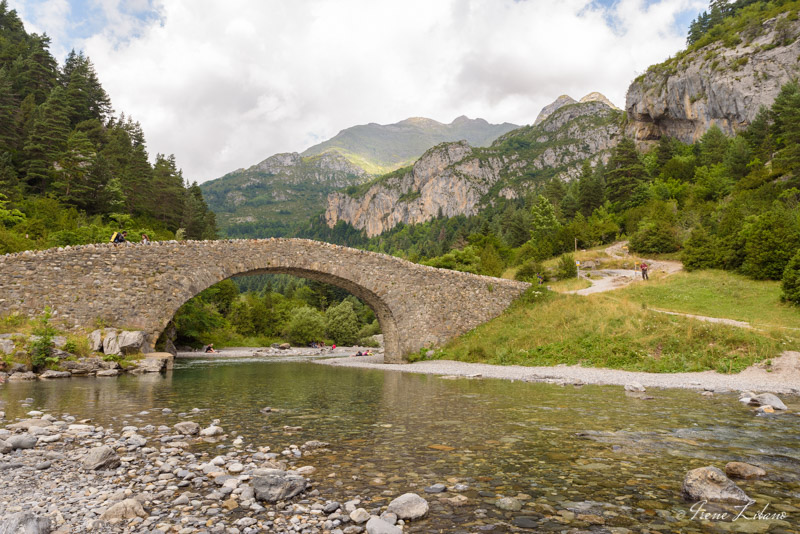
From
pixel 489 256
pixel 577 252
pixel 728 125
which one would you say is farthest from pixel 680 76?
pixel 489 256

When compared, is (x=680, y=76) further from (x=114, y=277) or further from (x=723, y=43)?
(x=114, y=277)

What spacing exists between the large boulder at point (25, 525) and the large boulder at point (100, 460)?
1.82 m

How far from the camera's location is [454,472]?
500cm

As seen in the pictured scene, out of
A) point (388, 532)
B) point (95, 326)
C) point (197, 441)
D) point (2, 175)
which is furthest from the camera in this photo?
point (2, 175)

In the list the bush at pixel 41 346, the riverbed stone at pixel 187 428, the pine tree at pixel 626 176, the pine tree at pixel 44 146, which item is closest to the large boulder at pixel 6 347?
the bush at pixel 41 346

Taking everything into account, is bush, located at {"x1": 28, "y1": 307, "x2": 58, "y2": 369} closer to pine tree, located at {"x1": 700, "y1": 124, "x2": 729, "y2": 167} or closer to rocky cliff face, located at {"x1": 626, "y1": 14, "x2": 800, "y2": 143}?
pine tree, located at {"x1": 700, "y1": 124, "x2": 729, "y2": 167}

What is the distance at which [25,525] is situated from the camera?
3152 millimetres

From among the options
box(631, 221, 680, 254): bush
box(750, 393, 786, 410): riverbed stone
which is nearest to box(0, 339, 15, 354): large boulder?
box(750, 393, 786, 410): riverbed stone

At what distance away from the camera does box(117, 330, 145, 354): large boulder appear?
1727 centimetres

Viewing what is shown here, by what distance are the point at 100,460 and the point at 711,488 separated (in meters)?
6.72

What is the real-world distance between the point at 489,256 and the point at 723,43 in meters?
64.4

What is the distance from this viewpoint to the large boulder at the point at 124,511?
3588 mm

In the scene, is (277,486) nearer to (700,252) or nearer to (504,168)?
(700,252)

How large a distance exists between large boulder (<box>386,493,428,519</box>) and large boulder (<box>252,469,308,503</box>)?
3.39ft
